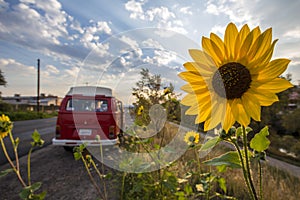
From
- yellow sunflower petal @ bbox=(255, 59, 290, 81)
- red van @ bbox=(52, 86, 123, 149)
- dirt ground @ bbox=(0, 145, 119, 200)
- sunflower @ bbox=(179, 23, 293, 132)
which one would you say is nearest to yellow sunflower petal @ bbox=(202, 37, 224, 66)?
sunflower @ bbox=(179, 23, 293, 132)

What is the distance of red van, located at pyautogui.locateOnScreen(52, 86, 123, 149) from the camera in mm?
4055

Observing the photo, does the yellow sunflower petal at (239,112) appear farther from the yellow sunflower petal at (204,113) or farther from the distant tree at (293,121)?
the distant tree at (293,121)

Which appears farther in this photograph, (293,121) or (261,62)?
(293,121)

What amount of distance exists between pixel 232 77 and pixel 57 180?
2.85m

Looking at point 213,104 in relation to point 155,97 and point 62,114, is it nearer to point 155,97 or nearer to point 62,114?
point 155,97

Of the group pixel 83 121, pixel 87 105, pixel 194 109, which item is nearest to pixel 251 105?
pixel 194 109

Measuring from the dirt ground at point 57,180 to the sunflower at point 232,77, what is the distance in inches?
70.4

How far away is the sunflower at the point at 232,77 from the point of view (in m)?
0.47

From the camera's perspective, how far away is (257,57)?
50 cm

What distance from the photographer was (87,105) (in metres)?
4.32

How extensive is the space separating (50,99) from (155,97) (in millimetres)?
45274

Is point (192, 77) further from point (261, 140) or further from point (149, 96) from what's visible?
point (149, 96)

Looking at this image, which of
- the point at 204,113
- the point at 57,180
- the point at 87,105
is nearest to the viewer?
the point at 204,113

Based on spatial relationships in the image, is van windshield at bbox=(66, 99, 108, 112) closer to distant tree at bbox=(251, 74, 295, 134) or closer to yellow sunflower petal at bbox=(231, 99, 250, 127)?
yellow sunflower petal at bbox=(231, 99, 250, 127)
